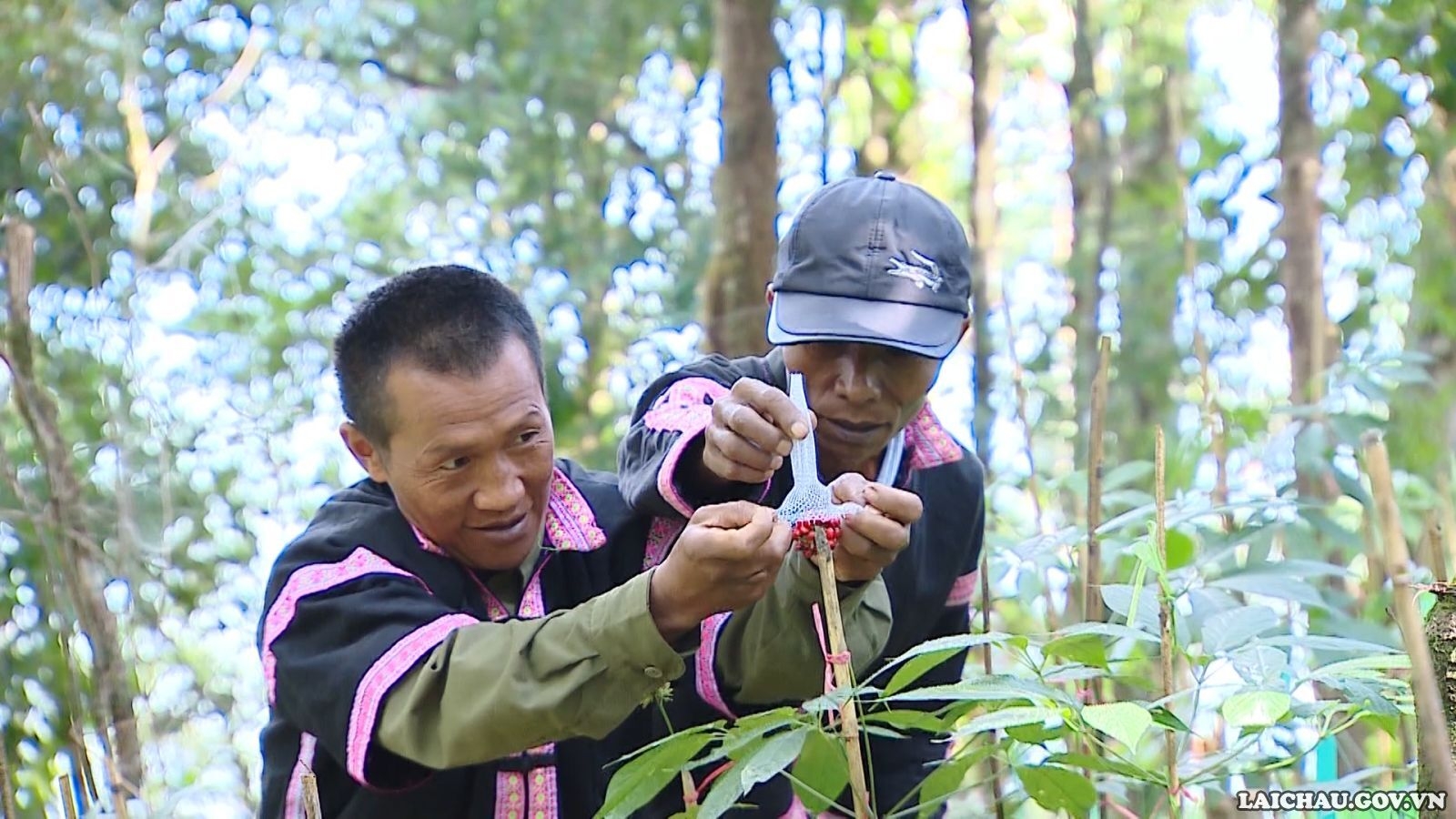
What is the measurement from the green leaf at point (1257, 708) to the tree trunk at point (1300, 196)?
2533mm

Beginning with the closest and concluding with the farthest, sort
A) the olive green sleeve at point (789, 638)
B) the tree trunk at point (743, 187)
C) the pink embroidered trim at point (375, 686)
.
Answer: the pink embroidered trim at point (375, 686), the olive green sleeve at point (789, 638), the tree trunk at point (743, 187)

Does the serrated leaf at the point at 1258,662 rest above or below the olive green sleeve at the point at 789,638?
below

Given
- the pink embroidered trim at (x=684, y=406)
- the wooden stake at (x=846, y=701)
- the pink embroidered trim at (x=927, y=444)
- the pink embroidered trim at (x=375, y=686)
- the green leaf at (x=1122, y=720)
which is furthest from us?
the pink embroidered trim at (x=927, y=444)

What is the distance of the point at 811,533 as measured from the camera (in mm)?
1296

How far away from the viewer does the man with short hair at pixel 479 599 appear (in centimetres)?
130

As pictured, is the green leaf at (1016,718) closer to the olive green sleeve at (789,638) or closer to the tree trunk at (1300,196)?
the olive green sleeve at (789,638)

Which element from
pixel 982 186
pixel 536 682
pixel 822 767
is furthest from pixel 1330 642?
pixel 982 186

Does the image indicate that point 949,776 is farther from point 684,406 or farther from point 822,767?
point 684,406

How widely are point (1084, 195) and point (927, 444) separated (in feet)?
15.2

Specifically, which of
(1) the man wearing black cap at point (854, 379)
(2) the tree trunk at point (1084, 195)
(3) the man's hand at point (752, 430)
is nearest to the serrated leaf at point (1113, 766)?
(3) the man's hand at point (752, 430)

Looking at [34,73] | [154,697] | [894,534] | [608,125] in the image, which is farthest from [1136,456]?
[894,534]

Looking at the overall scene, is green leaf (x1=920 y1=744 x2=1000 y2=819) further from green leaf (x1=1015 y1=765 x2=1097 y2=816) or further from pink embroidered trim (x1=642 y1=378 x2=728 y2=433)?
pink embroidered trim (x1=642 y1=378 x2=728 y2=433)

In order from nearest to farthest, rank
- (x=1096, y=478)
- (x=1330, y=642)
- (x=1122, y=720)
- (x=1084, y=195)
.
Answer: (x=1122, y=720), (x=1330, y=642), (x=1096, y=478), (x=1084, y=195)

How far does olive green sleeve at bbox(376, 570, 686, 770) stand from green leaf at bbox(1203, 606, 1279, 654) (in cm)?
47
